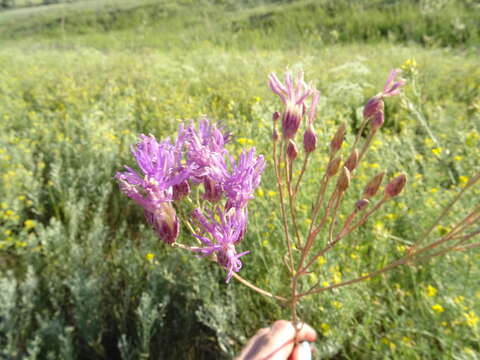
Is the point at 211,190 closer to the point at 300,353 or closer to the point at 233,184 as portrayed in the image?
the point at 233,184

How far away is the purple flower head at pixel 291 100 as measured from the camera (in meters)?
0.69

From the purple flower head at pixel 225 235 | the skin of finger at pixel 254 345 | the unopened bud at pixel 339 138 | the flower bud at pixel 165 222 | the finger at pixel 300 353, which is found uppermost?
the unopened bud at pixel 339 138

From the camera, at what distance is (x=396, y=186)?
2.20ft

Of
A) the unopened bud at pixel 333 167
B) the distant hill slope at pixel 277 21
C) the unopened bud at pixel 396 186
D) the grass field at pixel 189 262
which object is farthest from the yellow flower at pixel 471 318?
the distant hill slope at pixel 277 21

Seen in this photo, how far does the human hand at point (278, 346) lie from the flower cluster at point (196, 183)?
258mm

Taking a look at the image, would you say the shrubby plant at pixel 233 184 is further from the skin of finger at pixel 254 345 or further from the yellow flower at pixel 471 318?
the yellow flower at pixel 471 318

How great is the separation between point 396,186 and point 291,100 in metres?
0.28

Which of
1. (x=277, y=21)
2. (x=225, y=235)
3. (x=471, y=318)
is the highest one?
(x=277, y=21)

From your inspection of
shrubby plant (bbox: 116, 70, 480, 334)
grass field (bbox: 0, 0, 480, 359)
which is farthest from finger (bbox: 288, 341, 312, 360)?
grass field (bbox: 0, 0, 480, 359)

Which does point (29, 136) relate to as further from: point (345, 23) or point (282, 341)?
point (345, 23)

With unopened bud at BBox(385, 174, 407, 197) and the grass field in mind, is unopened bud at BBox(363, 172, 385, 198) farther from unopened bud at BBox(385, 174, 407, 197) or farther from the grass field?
the grass field

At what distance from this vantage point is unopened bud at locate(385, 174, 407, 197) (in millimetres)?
658

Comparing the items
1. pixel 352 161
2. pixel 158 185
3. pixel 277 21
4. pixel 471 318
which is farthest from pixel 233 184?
pixel 277 21

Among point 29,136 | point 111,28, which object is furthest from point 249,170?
point 111,28
